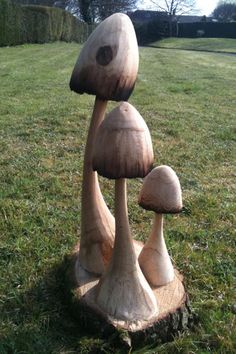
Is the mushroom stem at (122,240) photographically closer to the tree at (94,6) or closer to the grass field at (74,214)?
the grass field at (74,214)

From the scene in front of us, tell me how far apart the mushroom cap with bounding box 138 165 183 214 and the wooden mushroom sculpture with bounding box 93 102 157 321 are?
158 mm

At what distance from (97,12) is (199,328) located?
51241 mm

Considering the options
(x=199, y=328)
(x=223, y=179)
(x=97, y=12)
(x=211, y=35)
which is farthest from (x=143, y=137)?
(x=211, y=35)

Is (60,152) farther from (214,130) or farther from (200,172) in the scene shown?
(214,130)

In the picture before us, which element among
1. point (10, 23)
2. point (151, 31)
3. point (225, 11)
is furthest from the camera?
point (225, 11)

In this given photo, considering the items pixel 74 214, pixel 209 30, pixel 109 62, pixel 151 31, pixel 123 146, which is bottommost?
pixel 74 214

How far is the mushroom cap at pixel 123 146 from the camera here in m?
2.18

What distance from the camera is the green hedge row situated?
2166 centimetres

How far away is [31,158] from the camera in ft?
18.6

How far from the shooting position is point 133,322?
2.51 m

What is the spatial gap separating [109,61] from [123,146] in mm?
439

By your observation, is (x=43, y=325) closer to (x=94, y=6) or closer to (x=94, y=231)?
(x=94, y=231)

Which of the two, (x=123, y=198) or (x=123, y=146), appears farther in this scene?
(x=123, y=198)

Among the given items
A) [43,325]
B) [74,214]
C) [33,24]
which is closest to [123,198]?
[43,325]
